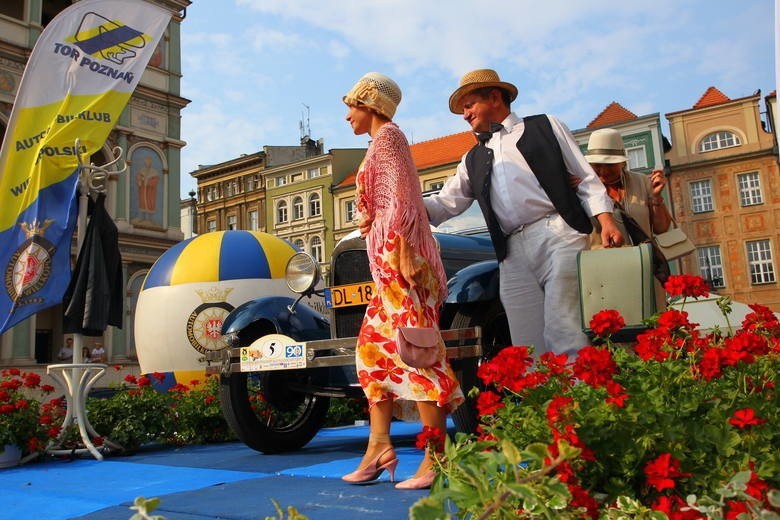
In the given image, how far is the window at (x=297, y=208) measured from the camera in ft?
160

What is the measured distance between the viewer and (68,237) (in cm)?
593

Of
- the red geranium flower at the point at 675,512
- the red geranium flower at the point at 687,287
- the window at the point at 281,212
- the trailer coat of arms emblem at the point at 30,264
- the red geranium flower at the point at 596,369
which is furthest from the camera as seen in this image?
the window at the point at 281,212

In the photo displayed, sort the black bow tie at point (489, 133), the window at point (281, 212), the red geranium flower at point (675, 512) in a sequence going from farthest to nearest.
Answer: the window at point (281, 212)
the black bow tie at point (489, 133)
the red geranium flower at point (675, 512)

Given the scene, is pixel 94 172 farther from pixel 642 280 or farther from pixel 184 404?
pixel 642 280

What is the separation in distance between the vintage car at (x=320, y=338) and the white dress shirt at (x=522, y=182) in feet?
2.33

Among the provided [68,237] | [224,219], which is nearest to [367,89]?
[68,237]

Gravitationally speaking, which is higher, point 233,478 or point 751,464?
point 751,464

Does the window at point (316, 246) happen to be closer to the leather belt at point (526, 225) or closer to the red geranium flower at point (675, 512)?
the leather belt at point (526, 225)

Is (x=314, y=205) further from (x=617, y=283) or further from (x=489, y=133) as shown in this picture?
(x=617, y=283)

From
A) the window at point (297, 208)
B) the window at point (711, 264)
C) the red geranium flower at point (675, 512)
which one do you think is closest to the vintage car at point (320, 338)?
the red geranium flower at point (675, 512)

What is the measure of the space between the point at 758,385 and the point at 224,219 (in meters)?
53.2

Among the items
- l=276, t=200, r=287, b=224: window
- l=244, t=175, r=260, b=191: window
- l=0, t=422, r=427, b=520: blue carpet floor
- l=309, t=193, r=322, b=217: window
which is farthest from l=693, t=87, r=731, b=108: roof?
l=0, t=422, r=427, b=520: blue carpet floor

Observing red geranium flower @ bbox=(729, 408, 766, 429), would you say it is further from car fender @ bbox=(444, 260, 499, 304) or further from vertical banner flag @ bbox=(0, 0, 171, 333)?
vertical banner flag @ bbox=(0, 0, 171, 333)

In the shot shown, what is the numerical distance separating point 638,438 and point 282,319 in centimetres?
334
